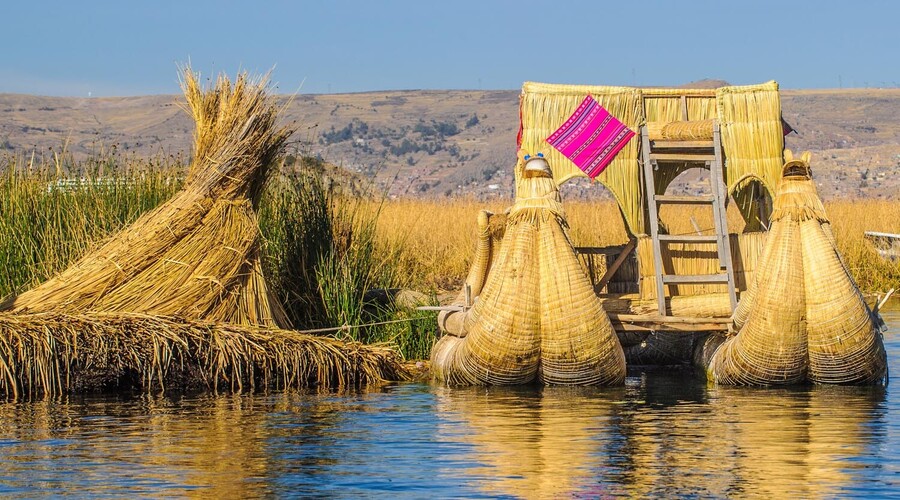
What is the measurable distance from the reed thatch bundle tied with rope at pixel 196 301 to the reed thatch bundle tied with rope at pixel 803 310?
3.21 metres

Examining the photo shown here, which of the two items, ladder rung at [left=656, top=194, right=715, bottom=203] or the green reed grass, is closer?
ladder rung at [left=656, top=194, right=715, bottom=203]

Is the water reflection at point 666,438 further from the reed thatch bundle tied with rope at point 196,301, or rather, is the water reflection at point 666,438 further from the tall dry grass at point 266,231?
the tall dry grass at point 266,231

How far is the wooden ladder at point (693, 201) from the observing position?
12859 mm

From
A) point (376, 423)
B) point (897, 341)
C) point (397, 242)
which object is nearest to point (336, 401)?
point (376, 423)

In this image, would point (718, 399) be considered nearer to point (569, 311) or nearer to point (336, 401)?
point (569, 311)

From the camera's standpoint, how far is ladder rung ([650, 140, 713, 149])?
13133mm

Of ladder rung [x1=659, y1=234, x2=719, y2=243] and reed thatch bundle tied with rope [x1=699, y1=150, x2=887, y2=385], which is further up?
ladder rung [x1=659, y1=234, x2=719, y2=243]

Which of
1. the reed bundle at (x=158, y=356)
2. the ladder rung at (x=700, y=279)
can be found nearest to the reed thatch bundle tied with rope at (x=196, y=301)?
the reed bundle at (x=158, y=356)

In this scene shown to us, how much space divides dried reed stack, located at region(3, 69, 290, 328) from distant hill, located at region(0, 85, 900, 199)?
43300 millimetres

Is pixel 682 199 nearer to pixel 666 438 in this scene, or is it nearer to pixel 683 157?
pixel 683 157

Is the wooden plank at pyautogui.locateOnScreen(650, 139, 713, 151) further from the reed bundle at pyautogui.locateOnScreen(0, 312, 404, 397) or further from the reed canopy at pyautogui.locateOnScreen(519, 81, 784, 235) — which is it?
the reed bundle at pyautogui.locateOnScreen(0, 312, 404, 397)

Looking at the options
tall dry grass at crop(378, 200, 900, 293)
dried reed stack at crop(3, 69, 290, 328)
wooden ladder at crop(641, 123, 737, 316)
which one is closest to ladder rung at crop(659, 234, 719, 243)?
wooden ladder at crop(641, 123, 737, 316)

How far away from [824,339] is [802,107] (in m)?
78.7

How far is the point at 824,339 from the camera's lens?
11.4 meters
